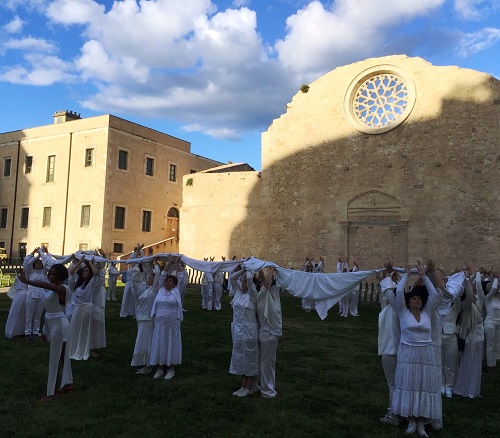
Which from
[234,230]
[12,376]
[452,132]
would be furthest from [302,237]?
[12,376]

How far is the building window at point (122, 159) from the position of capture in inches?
1240

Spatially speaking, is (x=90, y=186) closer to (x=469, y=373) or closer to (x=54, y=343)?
(x=54, y=343)

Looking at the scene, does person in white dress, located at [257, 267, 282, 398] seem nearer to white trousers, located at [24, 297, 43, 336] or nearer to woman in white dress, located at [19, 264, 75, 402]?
woman in white dress, located at [19, 264, 75, 402]

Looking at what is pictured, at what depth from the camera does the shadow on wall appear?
800 inches

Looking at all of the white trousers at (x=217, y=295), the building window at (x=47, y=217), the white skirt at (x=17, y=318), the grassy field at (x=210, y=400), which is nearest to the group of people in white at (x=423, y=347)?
the grassy field at (x=210, y=400)

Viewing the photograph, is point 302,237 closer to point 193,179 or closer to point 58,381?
point 193,179

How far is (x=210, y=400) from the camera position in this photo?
6.79m

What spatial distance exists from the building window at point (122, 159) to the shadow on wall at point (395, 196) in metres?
10.8

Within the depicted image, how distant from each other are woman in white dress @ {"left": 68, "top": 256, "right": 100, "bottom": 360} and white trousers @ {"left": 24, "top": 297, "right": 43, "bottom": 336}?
223 centimetres

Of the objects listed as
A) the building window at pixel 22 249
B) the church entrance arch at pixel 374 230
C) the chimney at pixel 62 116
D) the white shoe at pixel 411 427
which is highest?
the chimney at pixel 62 116

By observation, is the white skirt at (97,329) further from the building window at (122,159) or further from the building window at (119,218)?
the building window at (122,159)

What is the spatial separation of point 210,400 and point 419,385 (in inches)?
117

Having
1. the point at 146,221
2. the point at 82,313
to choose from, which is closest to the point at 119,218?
the point at 146,221

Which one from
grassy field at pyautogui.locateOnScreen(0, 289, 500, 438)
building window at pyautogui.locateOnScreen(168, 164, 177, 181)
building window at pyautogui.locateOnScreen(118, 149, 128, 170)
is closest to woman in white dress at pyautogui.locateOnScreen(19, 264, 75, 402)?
grassy field at pyautogui.locateOnScreen(0, 289, 500, 438)
